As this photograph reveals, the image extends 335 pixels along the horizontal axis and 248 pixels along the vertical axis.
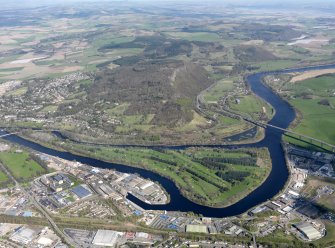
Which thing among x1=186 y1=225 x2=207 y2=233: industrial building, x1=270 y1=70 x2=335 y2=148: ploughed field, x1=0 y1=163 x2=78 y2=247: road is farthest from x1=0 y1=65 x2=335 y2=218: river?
x1=0 y1=163 x2=78 y2=247: road

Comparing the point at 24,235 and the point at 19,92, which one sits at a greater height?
the point at 24,235

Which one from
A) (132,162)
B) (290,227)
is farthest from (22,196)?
(290,227)

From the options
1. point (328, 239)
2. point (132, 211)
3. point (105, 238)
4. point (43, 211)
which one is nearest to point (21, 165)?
point (43, 211)

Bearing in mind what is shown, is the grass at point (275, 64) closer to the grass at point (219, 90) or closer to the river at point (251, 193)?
the grass at point (219, 90)

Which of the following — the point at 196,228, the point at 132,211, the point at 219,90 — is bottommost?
the point at 219,90

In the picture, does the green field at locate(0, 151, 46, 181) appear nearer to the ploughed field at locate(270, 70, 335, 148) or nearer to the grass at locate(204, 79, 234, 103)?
the ploughed field at locate(270, 70, 335, 148)

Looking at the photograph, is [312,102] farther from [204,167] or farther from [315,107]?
[204,167]
